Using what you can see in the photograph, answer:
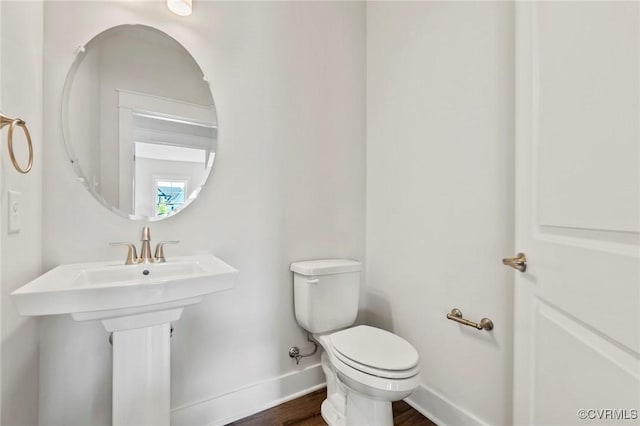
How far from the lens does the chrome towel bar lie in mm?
1219

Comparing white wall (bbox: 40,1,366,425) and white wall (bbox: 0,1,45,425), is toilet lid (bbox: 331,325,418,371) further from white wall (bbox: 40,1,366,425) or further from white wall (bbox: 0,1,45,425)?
white wall (bbox: 0,1,45,425)

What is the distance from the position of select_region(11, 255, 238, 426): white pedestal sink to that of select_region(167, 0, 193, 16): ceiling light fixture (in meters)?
1.15

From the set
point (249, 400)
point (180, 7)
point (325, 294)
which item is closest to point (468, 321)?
point (325, 294)

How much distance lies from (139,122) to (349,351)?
1376 mm

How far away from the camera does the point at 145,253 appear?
3.93 feet

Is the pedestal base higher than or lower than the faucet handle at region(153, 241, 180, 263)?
lower
